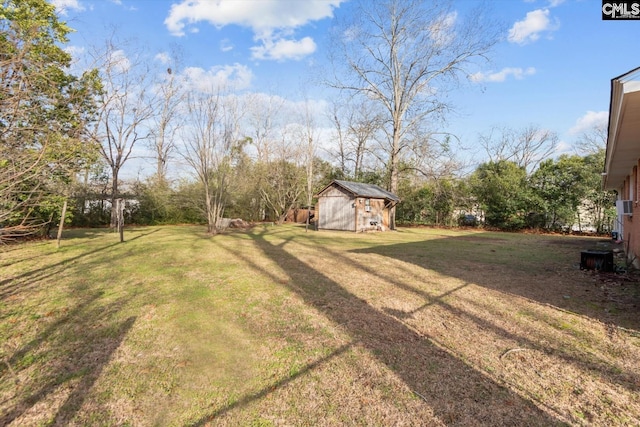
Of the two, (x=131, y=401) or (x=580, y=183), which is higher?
A: (x=580, y=183)

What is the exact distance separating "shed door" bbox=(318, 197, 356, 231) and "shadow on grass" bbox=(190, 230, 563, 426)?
13599mm

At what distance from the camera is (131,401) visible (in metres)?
2.44

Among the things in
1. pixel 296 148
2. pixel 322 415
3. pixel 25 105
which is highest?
pixel 296 148

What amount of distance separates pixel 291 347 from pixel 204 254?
617 cm

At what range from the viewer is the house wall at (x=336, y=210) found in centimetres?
1850

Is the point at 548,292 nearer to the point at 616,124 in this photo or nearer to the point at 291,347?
the point at 616,124

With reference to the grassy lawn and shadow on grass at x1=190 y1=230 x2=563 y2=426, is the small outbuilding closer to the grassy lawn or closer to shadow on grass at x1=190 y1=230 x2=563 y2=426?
the grassy lawn

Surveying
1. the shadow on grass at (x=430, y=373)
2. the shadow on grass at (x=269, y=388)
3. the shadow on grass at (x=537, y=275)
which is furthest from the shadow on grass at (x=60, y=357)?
the shadow on grass at (x=537, y=275)

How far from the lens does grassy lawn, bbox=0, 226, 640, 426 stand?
7.70 feet

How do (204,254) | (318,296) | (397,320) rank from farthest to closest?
1. (204,254)
2. (318,296)
3. (397,320)

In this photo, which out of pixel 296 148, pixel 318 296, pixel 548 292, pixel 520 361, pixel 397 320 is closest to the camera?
pixel 520 361

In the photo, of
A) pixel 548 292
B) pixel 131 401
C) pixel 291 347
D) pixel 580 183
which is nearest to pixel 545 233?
pixel 580 183

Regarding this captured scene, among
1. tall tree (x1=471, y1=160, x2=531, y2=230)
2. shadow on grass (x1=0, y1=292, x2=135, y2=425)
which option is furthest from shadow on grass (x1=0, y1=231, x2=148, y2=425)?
tall tree (x1=471, y1=160, x2=531, y2=230)

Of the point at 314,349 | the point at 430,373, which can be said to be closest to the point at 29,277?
the point at 314,349
